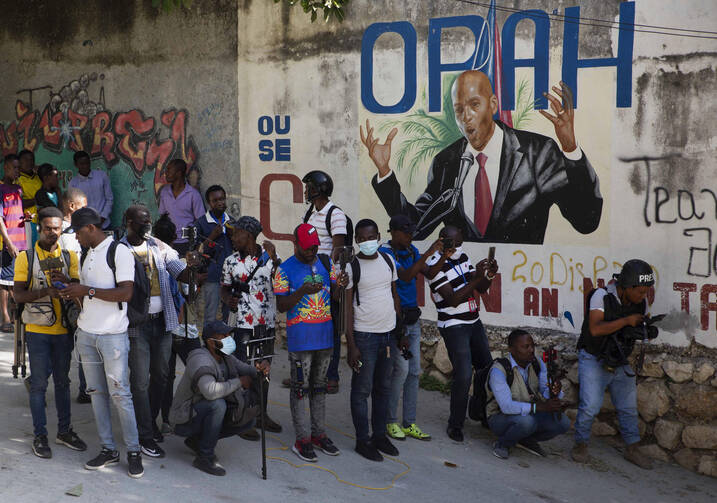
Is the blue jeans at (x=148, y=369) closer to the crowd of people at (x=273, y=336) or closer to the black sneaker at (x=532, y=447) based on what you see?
the crowd of people at (x=273, y=336)

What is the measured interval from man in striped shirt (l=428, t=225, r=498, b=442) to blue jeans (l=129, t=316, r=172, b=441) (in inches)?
95.0

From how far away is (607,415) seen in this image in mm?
7910

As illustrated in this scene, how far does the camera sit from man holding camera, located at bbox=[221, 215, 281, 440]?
657 centimetres

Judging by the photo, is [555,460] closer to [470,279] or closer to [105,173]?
[470,279]

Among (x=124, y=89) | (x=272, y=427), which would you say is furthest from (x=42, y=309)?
(x=124, y=89)

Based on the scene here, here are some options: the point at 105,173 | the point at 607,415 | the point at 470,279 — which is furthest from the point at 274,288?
the point at 105,173

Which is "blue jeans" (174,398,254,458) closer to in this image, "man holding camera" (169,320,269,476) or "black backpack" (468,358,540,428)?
"man holding camera" (169,320,269,476)

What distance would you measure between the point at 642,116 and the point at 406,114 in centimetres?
241

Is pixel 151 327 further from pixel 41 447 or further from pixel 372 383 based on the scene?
pixel 372 383

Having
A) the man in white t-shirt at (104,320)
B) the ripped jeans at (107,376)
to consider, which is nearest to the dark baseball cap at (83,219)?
the man in white t-shirt at (104,320)

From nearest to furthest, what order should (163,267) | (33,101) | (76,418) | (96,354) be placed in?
1. (96,354)
2. (163,267)
3. (76,418)
4. (33,101)

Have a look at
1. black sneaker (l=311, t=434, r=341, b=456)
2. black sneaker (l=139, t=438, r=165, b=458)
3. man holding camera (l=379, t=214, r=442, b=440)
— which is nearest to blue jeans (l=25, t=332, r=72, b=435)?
black sneaker (l=139, t=438, r=165, b=458)

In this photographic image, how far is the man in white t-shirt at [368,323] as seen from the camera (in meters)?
6.59

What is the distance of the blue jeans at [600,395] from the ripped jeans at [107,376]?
12.8 feet
